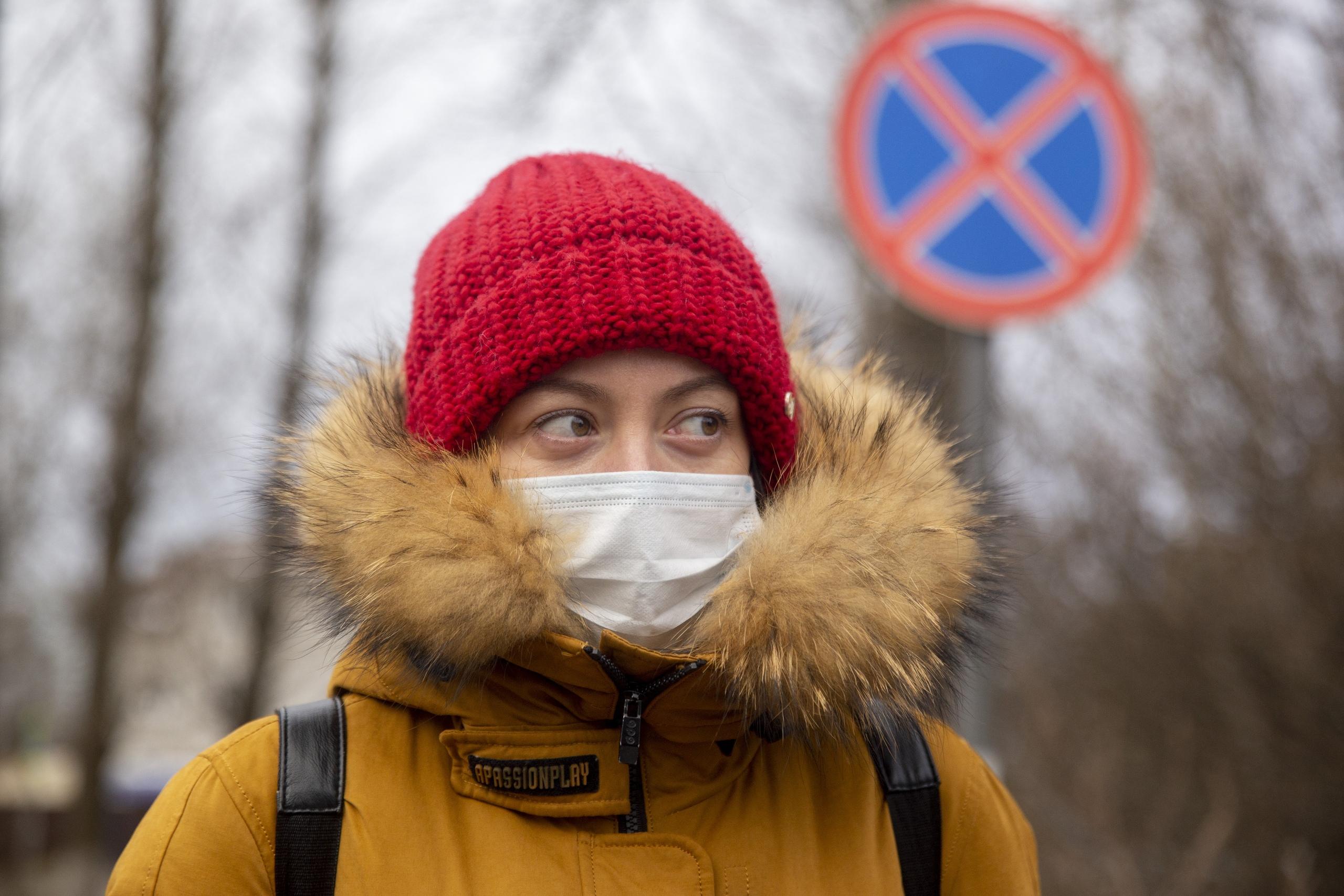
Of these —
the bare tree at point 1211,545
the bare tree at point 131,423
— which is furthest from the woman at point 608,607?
the bare tree at point 131,423

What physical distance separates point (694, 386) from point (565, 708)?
1.72 feet

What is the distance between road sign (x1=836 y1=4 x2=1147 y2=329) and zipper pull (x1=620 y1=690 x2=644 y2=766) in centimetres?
154

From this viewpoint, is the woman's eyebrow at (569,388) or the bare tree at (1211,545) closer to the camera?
the woman's eyebrow at (569,388)

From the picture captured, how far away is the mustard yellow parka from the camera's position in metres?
1.58

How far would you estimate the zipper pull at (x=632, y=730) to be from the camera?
63.6 inches

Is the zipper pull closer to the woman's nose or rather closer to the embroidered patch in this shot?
the embroidered patch

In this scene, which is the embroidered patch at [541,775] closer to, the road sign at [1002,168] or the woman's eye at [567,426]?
the woman's eye at [567,426]

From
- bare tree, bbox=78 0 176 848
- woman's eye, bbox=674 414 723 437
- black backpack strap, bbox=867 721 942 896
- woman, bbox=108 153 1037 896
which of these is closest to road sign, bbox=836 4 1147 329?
woman, bbox=108 153 1037 896

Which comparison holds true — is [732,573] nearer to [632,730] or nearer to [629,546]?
[629,546]

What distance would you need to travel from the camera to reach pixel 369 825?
158cm


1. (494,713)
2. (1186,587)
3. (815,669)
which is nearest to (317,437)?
(494,713)

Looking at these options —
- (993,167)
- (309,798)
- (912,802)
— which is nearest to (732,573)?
(912,802)

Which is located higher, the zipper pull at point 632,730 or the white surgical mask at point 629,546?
the white surgical mask at point 629,546

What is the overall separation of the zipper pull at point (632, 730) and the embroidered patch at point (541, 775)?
5 centimetres
